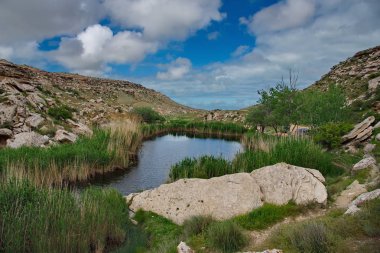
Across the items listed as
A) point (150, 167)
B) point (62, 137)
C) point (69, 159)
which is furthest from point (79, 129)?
point (69, 159)

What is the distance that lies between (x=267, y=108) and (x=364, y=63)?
91.5 ft

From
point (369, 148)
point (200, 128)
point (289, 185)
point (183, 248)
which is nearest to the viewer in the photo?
point (183, 248)

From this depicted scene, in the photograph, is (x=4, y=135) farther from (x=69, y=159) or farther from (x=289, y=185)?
(x=289, y=185)

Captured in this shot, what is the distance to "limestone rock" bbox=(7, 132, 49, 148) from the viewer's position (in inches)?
770

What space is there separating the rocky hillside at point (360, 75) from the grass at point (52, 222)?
3287 cm

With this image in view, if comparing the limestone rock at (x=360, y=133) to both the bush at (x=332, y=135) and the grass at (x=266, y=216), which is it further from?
the grass at (x=266, y=216)

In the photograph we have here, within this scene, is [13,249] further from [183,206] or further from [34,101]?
[34,101]

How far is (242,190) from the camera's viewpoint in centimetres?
1137

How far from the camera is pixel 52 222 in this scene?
830cm

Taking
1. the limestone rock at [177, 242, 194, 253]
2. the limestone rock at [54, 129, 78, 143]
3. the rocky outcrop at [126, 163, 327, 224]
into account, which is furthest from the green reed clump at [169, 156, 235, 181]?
the limestone rock at [54, 129, 78, 143]

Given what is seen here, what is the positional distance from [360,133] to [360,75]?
33.2 m

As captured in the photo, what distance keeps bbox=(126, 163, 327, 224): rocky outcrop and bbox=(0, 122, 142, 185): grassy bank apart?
4.46 metres

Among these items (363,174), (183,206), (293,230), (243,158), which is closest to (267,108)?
(243,158)

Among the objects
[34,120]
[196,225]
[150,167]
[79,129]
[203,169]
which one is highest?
[34,120]
